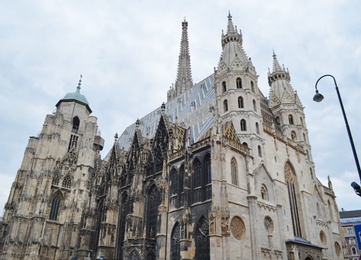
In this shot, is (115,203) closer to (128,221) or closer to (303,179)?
(128,221)

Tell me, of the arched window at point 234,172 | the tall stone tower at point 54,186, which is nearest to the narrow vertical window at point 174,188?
the arched window at point 234,172

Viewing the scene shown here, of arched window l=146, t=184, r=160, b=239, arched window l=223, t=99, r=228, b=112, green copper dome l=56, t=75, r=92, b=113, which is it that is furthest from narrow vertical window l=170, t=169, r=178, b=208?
green copper dome l=56, t=75, r=92, b=113

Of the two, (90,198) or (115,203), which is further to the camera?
(90,198)

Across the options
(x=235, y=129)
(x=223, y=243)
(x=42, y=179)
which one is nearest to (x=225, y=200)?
(x=223, y=243)

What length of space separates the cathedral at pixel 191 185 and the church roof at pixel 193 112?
9.3 inches

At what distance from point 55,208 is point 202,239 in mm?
28985

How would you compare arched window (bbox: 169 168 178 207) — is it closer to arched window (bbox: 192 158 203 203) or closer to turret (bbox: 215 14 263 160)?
arched window (bbox: 192 158 203 203)

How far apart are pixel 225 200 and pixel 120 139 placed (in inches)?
1463

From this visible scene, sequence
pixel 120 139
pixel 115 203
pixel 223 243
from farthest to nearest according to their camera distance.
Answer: pixel 120 139 < pixel 115 203 < pixel 223 243

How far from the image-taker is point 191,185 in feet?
101

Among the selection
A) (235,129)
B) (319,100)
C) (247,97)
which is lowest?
(319,100)

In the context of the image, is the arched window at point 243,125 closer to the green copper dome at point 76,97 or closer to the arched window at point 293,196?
the arched window at point 293,196

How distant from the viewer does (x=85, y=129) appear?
183 ft

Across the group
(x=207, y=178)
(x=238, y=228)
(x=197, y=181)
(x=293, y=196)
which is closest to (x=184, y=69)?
(x=293, y=196)
